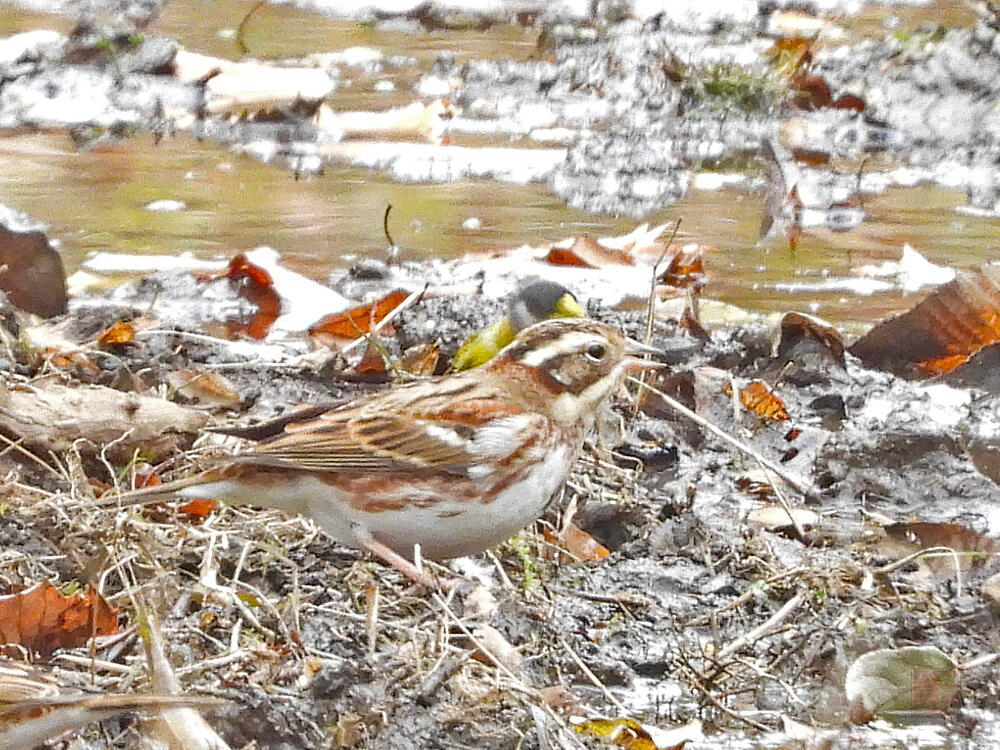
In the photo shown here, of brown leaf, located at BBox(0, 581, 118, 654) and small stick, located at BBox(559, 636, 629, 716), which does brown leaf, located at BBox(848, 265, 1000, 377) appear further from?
brown leaf, located at BBox(0, 581, 118, 654)

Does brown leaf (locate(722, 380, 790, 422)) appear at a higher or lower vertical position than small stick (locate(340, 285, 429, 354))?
lower

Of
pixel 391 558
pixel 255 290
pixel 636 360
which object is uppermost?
pixel 636 360

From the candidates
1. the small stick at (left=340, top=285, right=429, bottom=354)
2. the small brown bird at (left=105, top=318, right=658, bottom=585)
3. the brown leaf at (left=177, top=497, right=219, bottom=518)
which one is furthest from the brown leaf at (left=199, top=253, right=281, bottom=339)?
the small brown bird at (left=105, top=318, right=658, bottom=585)

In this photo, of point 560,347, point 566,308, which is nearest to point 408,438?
point 560,347

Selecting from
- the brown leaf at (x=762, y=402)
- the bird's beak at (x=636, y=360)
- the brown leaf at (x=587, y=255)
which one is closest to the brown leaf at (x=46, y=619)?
the bird's beak at (x=636, y=360)

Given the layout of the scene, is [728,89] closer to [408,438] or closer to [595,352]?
[595,352]

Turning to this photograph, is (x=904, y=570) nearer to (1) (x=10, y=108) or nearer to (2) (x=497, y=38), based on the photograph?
(1) (x=10, y=108)

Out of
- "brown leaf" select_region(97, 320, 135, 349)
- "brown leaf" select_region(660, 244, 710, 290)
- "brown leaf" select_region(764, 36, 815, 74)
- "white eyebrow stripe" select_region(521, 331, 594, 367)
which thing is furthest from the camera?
"brown leaf" select_region(764, 36, 815, 74)

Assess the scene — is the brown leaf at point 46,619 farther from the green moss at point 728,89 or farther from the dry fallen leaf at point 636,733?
the green moss at point 728,89
